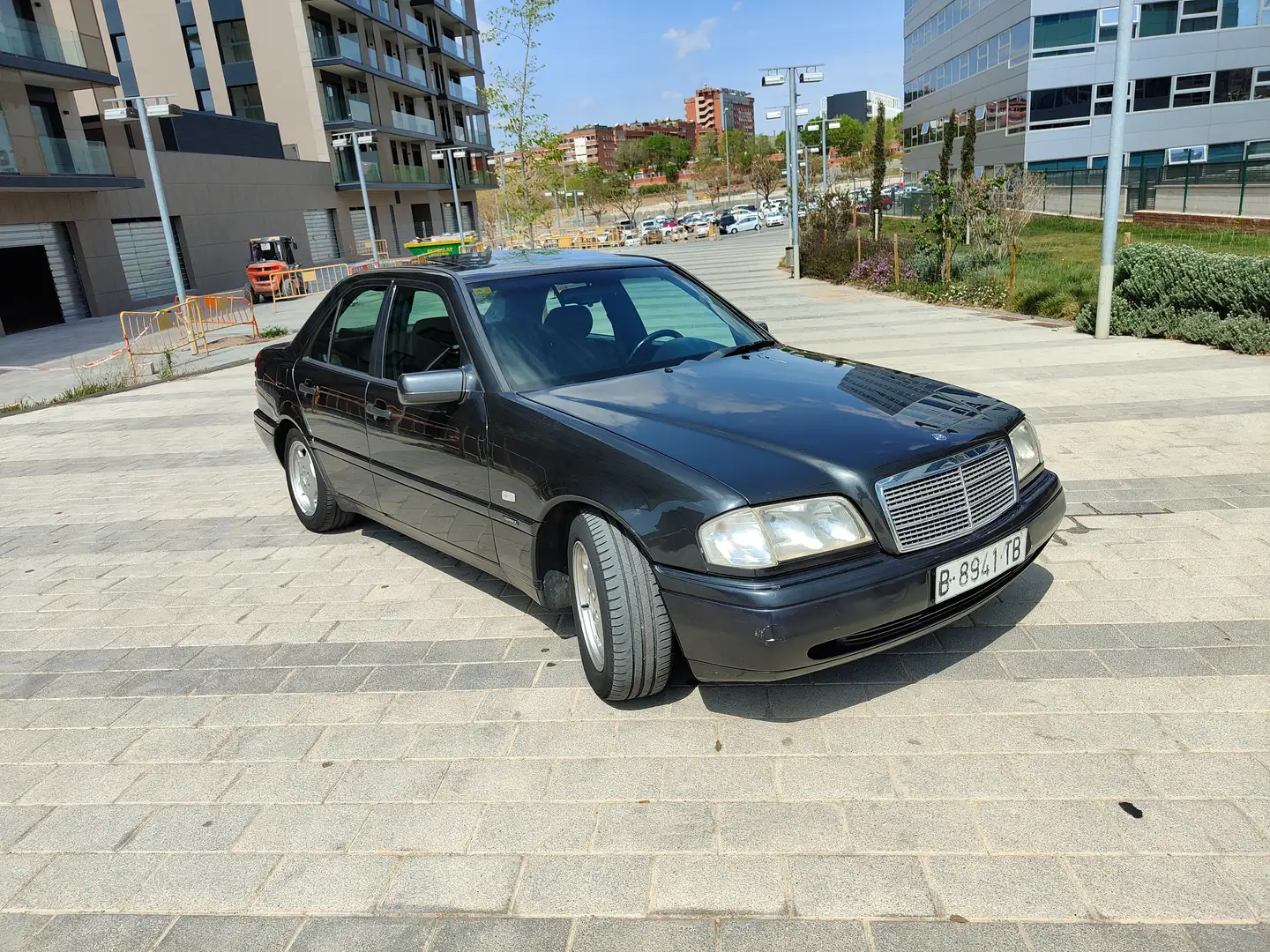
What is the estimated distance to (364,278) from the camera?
4.91 meters

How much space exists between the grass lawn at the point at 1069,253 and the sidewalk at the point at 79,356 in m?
13.6

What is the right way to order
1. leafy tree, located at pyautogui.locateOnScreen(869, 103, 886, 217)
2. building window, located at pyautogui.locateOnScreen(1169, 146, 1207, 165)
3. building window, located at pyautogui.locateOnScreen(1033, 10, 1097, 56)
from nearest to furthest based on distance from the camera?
leafy tree, located at pyautogui.locateOnScreen(869, 103, 886, 217) → building window, located at pyautogui.locateOnScreen(1033, 10, 1097, 56) → building window, located at pyautogui.locateOnScreen(1169, 146, 1207, 165)

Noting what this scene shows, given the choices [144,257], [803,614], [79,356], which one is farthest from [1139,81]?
[803,614]

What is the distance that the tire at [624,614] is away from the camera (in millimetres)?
3107

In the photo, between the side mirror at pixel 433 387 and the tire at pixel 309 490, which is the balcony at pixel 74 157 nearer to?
the tire at pixel 309 490

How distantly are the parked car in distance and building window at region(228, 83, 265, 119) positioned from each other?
26.8 m

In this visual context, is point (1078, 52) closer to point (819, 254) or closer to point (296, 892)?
point (819, 254)

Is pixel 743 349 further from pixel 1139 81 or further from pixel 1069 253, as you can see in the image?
pixel 1139 81

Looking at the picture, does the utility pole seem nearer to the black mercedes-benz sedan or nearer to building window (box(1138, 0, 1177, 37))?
the black mercedes-benz sedan

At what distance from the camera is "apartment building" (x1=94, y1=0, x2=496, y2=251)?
42750 millimetres

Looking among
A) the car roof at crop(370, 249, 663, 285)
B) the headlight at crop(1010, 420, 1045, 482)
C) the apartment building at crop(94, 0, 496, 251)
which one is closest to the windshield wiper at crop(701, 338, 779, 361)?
the car roof at crop(370, 249, 663, 285)

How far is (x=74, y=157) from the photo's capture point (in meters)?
26.3

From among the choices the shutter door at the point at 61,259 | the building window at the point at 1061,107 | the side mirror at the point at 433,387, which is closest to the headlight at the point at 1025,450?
the side mirror at the point at 433,387

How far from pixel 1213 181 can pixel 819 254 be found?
493 inches
